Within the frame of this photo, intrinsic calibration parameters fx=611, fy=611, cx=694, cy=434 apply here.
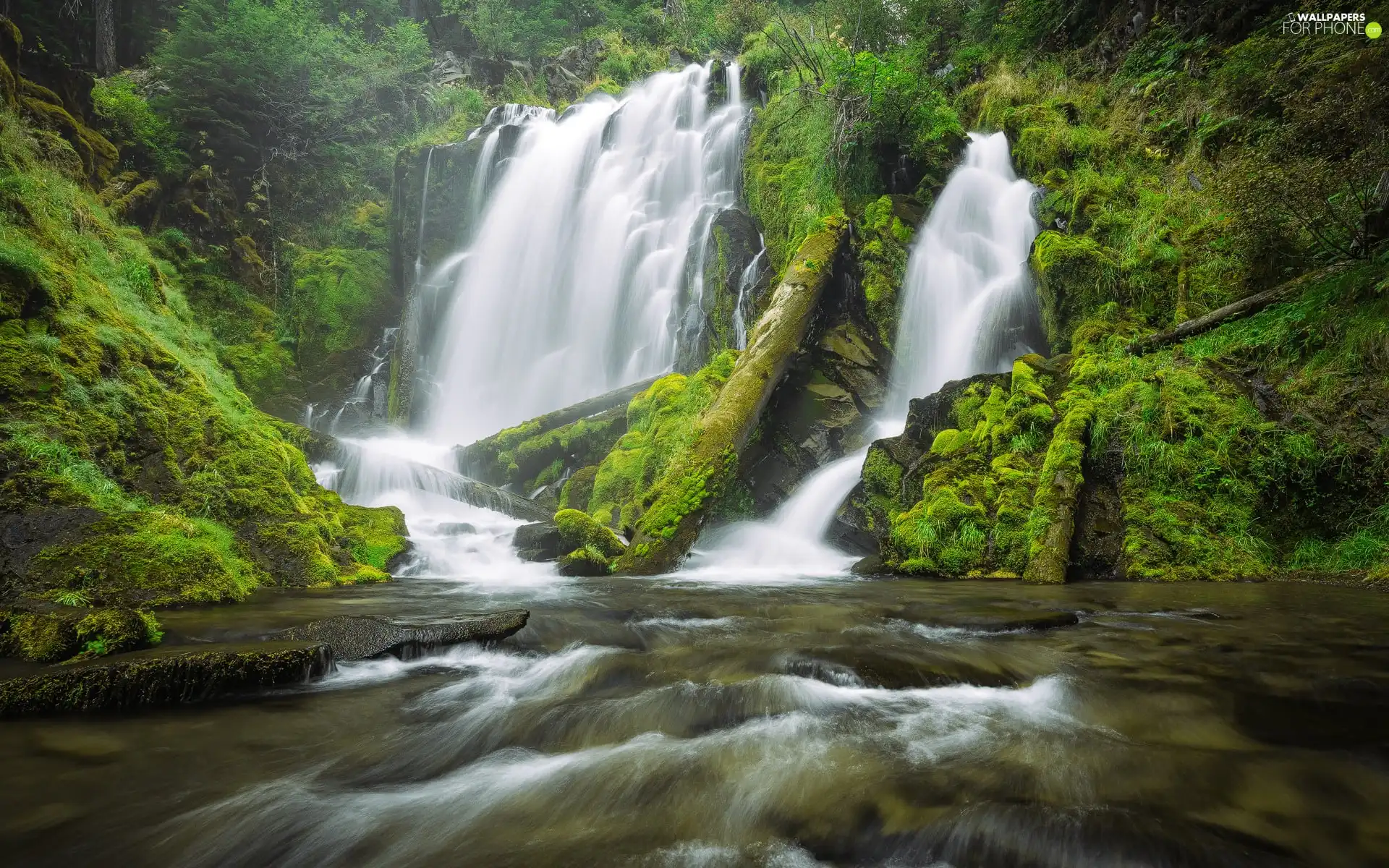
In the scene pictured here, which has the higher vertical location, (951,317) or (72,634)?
(951,317)

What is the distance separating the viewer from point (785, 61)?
18.1m

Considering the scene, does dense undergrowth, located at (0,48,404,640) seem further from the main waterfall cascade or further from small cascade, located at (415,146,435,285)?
small cascade, located at (415,146,435,285)

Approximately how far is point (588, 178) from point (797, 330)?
1411cm

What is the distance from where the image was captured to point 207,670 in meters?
3.34

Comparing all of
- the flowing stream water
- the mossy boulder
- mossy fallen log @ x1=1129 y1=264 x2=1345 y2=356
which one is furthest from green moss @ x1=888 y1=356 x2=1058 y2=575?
the mossy boulder

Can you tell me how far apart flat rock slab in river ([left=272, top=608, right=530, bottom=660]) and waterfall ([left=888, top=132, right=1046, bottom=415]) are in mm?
8592

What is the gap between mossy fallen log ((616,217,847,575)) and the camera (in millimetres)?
8359

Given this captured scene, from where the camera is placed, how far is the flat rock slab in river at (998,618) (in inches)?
181

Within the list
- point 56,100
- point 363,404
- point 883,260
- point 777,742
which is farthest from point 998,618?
point 363,404

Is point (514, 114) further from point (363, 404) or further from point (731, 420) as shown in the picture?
point (731, 420)

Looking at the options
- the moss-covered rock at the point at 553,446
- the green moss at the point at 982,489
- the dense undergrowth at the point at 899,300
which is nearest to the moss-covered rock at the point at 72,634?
the dense undergrowth at the point at 899,300

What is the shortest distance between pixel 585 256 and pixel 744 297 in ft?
27.0

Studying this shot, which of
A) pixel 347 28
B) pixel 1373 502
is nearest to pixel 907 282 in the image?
pixel 1373 502

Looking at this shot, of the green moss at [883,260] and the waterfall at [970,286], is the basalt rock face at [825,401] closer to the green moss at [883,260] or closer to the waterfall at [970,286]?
the green moss at [883,260]
